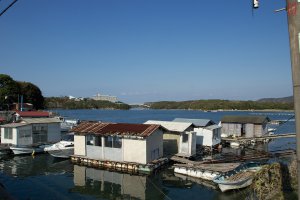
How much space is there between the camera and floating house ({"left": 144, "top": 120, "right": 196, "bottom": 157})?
32.6 m

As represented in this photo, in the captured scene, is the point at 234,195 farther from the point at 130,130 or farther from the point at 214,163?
the point at 130,130

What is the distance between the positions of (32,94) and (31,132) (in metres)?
70.6

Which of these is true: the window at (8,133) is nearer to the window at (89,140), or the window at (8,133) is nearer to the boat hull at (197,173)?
the window at (89,140)

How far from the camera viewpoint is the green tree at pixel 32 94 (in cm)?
9939

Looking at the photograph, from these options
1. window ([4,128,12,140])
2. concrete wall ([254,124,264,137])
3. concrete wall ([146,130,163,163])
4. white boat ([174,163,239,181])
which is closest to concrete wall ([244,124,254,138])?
concrete wall ([254,124,264,137])

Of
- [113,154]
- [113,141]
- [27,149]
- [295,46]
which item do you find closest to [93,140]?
[113,141]

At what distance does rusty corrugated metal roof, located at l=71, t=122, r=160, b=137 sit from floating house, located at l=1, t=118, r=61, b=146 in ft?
30.1

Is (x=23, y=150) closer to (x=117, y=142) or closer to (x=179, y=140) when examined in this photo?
(x=117, y=142)

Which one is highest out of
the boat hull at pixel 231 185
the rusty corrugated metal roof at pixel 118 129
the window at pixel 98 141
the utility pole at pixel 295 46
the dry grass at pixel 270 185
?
the utility pole at pixel 295 46

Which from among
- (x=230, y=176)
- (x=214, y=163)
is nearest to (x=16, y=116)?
(x=214, y=163)

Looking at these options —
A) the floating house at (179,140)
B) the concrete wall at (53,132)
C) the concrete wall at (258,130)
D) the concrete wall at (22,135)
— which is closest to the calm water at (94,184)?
the floating house at (179,140)

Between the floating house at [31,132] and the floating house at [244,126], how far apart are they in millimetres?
29035

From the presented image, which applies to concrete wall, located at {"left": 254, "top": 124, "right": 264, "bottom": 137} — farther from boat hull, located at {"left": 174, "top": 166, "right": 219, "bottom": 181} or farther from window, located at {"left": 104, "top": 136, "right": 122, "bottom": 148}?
window, located at {"left": 104, "top": 136, "right": 122, "bottom": 148}

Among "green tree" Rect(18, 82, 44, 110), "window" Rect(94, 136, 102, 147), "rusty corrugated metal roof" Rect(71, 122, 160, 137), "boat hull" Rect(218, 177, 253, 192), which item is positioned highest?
"green tree" Rect(18, 82, 44, 110)
